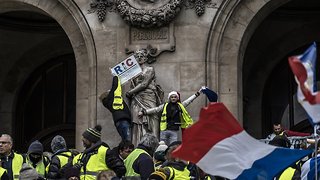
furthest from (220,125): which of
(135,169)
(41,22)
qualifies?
(41,22)

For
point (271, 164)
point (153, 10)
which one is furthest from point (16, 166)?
point (153, 10)

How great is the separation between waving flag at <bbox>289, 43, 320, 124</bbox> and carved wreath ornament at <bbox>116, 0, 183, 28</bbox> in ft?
37.6

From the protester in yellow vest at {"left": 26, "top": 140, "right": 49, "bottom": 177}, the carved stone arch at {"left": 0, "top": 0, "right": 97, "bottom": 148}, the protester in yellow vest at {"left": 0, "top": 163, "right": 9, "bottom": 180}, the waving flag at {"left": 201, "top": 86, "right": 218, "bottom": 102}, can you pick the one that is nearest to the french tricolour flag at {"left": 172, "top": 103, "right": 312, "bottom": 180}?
the protester in yellow vest at {"left": 0, "top": 163, "right": 9, "bottom": 180}

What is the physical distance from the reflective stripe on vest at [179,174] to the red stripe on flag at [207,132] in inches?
122

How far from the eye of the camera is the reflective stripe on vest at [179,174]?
1431cm

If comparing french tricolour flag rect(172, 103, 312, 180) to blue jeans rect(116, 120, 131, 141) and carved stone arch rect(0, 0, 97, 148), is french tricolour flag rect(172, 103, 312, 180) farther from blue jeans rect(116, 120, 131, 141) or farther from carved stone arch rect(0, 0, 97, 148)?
carved stone arch rect(0, 0, 97, 148)

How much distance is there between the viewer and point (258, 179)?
11516 mm

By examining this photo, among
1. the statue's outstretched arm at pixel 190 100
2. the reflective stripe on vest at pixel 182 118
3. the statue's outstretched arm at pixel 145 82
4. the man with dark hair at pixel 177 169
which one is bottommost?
the man with dark hair at pixel 177 169

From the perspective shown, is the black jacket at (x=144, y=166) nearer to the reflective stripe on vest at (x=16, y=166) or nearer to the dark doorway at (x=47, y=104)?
the reflective stripe on vest at (x=16, y=166)

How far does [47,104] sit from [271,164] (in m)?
17.2

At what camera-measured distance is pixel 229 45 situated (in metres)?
22.8

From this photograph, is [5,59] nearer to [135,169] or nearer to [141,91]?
[141,91]

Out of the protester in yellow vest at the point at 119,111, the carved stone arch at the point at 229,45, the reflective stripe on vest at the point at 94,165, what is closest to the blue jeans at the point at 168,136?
the protester in yellow vest at the point at 119,111

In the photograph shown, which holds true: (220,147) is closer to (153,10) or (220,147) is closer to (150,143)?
(150,143)
